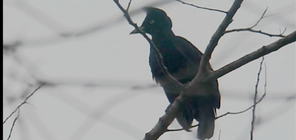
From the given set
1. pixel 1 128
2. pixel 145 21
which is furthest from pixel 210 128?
pixel 1 128

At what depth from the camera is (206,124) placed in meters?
4.35

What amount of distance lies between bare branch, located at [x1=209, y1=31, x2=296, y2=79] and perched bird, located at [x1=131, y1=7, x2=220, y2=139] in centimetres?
83

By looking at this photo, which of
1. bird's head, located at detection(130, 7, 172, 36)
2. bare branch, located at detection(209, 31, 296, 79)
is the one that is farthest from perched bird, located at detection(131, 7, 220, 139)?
bare branch, located at detection(209, 31, 296, 79)

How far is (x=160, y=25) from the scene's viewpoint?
511 centimetres

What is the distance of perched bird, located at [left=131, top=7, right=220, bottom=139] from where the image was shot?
4.32 m

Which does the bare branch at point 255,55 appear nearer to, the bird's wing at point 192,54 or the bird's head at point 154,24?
the bird's wing at point 192,54

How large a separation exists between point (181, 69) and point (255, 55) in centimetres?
151

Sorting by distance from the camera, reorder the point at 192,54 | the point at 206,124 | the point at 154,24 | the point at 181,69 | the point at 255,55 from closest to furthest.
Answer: the point at 255,55 → the point at 206,124 → the point at 181,69 → the point at 192,54 → the point at 154,24

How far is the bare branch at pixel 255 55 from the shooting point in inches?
119

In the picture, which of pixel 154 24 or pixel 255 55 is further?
pixel 154 24

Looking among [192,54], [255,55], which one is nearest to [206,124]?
[192,54]

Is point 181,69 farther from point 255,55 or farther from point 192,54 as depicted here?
point 255,55

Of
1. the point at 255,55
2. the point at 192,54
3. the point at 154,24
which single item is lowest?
the point at 255,55

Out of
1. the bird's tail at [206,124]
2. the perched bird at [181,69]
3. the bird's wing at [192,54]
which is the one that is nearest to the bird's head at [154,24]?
the perched bird at [181,69]
